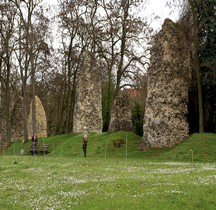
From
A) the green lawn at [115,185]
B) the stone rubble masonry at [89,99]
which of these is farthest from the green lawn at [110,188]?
the stone rubble masonry at [89,99]

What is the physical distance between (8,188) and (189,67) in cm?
2084

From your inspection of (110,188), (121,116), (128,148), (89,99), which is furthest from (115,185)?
(89,99)

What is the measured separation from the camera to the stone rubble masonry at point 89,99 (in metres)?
46.1

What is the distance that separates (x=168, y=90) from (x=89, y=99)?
1426cm

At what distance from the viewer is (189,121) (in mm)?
35125

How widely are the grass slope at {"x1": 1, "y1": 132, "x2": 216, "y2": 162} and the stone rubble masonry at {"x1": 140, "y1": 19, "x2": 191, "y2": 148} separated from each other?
1440 millimetres

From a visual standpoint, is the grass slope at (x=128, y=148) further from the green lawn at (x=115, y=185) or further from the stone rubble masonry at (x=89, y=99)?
the stone rubble masonry at (x=89, y=99)

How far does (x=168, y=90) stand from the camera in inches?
1332

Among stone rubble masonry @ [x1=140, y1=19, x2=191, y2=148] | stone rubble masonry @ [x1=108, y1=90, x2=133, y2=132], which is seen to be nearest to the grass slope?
stone rubble masonry @ [x1=140, y1=19, x2=191, y2=148]

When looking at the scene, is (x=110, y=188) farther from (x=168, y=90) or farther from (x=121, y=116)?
(x=121, y=116)

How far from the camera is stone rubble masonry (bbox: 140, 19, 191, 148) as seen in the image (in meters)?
33.4

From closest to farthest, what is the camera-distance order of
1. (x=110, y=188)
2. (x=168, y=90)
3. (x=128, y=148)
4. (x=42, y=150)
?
1. (x=110, y=188)
2. (x=168, y=90)
3. (x=128, y=148)
4. (x=42, y=150)

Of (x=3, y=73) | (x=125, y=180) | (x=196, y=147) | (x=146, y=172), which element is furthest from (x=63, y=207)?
(x=3, y=73)

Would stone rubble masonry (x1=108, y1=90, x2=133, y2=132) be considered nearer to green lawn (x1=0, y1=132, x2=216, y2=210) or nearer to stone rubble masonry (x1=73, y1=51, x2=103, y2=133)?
stone rubble masonry (x1=73, y1=51, x2=103, y2=133)
